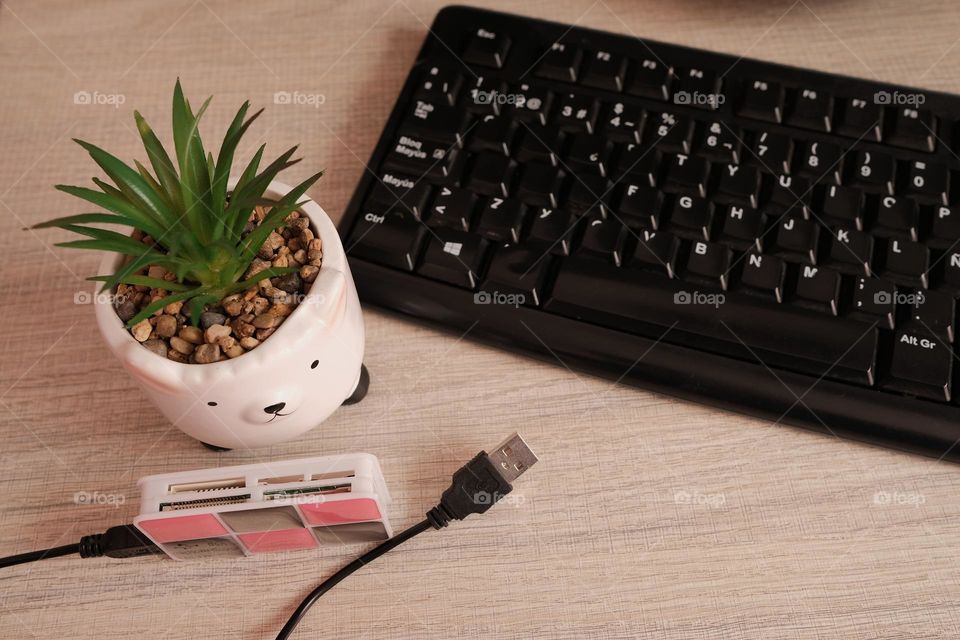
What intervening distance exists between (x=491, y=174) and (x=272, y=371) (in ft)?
0.68

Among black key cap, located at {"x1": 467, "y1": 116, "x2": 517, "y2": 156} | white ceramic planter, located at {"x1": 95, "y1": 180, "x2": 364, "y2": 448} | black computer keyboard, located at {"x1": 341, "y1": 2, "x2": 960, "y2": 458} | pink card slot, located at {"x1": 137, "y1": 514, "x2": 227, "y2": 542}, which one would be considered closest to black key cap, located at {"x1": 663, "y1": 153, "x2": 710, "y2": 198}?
black computer keyboard, located at {"x1": 341, "y1": 2, "x2": 960, "y2": 458}

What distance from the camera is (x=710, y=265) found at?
496mm

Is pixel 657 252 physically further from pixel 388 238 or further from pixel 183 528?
pixel 183 528

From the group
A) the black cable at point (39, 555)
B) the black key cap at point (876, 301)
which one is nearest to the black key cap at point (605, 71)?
the black key cap at point (876, 301)

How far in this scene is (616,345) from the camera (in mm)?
490

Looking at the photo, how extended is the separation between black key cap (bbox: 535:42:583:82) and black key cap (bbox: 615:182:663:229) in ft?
0.34

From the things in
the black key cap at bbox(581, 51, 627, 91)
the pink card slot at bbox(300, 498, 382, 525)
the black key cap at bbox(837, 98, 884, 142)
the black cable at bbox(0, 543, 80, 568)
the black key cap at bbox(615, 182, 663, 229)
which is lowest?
the black cable at bbox(0, 543, 80, 568)

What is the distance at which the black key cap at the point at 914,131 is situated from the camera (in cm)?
53

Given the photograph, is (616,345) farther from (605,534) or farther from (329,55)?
(329,55)

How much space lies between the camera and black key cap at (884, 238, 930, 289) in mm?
488

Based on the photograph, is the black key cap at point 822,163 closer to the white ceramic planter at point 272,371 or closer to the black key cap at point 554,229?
the black key cap at point 554,229

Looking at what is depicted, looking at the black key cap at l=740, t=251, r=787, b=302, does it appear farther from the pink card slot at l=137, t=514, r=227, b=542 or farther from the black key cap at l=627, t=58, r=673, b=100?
the pink card slot at l=137, t=514, r=227, b=542

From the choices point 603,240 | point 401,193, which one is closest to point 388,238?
point 401,193

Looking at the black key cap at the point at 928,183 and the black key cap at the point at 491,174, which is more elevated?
the black key cap at the point at 928,183
